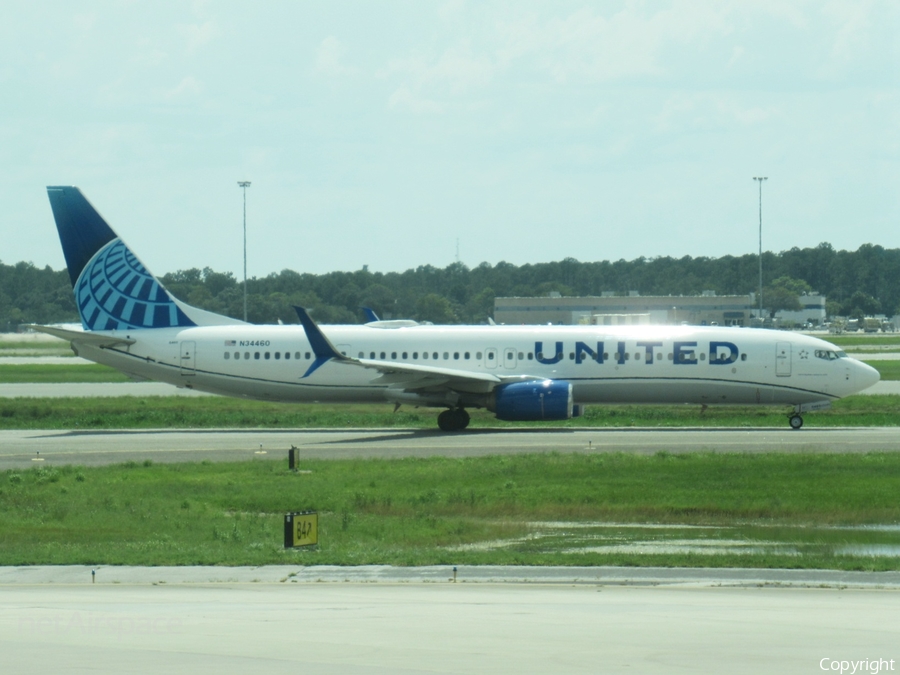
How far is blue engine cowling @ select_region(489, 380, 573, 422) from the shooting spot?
124 ft

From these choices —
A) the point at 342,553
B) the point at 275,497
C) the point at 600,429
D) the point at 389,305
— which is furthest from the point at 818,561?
the point at 389,305

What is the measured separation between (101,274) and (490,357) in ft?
45.7

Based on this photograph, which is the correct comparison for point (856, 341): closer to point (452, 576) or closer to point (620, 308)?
point (620, 308)

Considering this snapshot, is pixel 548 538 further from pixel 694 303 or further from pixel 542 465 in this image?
pixel 694 303

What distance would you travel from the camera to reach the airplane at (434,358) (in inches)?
1543

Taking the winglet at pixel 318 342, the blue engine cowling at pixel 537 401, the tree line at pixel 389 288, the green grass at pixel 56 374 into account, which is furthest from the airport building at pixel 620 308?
the winglet at pixel 318 342

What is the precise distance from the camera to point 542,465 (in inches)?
1112

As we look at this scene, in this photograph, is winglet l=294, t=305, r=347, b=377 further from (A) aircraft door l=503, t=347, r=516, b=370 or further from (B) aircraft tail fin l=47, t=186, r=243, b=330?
(B) aircraft tail fin l=47, t=186, r=243, b=330

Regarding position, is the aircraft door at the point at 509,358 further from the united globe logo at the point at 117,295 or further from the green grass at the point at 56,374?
the green grass at the point at 56,374

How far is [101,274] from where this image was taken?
41.6 metres

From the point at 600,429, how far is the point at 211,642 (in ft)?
97.6

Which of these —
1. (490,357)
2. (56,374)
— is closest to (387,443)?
(490,357)

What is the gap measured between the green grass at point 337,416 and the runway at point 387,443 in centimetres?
236

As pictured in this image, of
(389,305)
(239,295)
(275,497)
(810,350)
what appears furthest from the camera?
(239,295)
